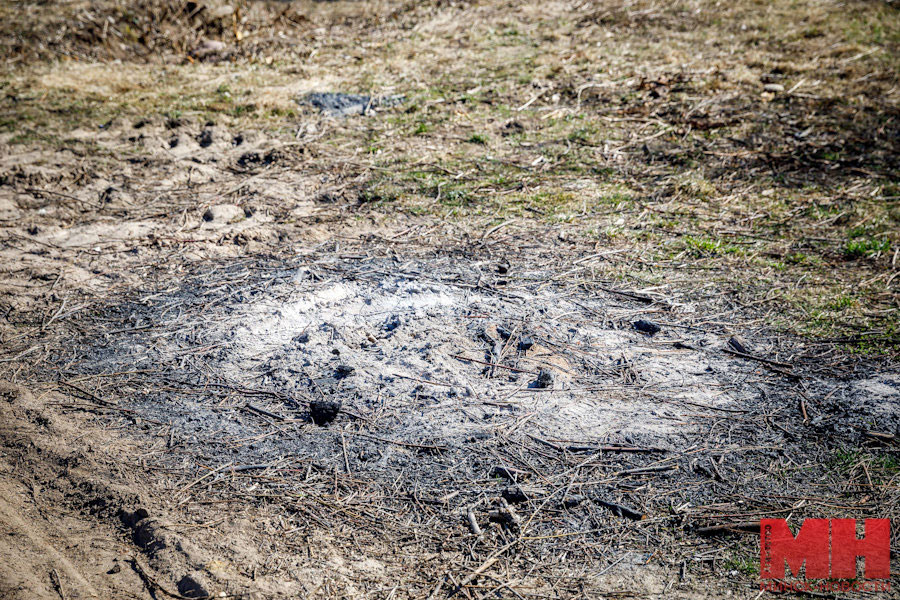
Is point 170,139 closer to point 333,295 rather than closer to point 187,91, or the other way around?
point 187,91

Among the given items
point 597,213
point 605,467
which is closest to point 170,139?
point 597,213

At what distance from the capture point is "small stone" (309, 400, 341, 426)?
3148mm

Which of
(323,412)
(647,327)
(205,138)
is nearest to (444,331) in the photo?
(323,412)

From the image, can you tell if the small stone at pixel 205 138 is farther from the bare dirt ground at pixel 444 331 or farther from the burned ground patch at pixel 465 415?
the burned ground patch at pixel 465 415

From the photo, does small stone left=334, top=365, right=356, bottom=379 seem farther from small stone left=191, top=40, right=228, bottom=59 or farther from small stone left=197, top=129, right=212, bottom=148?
small stone left=191, top=40, right=228, bottom=59

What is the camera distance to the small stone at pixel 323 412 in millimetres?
3148

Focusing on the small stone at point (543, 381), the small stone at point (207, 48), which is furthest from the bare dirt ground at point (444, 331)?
the small stone at point (207, 48)

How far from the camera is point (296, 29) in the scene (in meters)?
9.81

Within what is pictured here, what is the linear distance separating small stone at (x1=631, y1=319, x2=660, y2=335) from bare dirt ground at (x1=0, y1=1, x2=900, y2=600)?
25mm

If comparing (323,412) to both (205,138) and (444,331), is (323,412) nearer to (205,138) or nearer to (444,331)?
(444,331)

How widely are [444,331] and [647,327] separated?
1276 millimetres

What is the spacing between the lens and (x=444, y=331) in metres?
3.75

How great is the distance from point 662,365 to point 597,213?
1916mm

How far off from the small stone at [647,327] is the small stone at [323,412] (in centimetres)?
193
